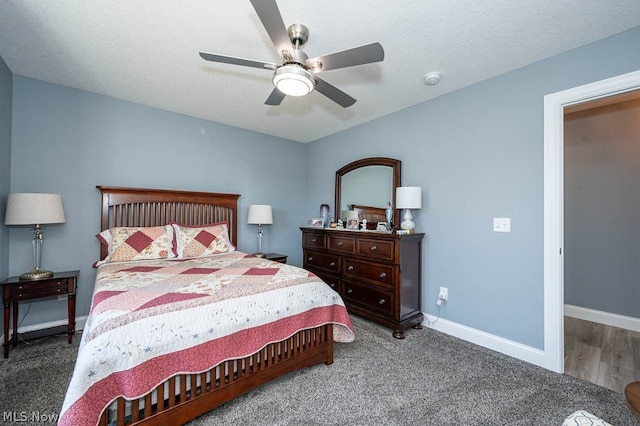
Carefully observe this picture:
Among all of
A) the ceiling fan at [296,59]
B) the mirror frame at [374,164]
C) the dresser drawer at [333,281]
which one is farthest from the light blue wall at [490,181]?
the ceiling fan at [296,59]

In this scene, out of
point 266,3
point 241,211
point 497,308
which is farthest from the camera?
point 241,211

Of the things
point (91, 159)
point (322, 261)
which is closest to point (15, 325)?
point (91, 159)

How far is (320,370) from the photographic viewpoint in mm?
2117

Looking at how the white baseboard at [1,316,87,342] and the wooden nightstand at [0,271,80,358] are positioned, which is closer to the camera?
the wooden nightstand at [0,271,80,358]

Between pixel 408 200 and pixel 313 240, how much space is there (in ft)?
4.86

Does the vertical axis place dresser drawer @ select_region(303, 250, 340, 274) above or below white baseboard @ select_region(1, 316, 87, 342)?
above

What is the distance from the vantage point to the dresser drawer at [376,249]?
9.09 ft

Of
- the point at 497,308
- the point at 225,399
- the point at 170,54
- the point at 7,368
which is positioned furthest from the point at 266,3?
the point at 7,368

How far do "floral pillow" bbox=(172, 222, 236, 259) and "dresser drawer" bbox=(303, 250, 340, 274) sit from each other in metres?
1.11

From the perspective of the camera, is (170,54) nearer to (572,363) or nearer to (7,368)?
(7,368)

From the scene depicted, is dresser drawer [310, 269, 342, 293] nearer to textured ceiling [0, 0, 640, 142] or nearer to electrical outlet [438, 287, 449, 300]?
electrical outlet [438, 287, 449, 300]

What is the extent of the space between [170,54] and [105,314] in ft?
6.83

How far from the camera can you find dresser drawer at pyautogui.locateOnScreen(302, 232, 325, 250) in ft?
12.0

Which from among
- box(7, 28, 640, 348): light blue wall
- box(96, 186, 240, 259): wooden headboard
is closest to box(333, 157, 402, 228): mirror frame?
box(7, 28, 640, 348): light blue wall
